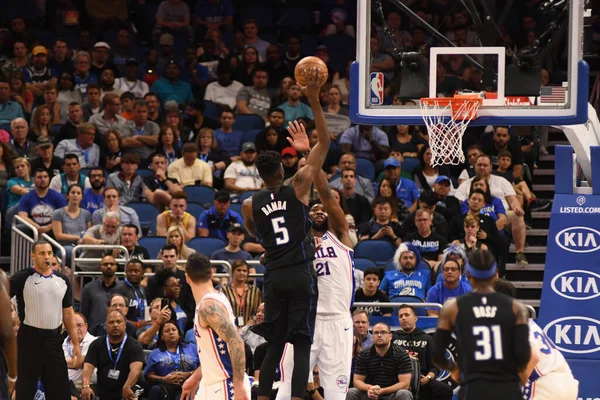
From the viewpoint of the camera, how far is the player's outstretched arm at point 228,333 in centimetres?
795

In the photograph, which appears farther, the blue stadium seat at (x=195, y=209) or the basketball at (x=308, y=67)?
the blue stadium seat at (x=195, y=209)

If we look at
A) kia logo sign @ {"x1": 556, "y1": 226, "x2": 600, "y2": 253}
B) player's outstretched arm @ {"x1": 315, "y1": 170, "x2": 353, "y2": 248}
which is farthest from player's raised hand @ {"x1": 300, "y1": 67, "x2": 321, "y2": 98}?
kia logo sign @ {"x1": 556, "y1": 226, "x2": 600, "y2": 253}

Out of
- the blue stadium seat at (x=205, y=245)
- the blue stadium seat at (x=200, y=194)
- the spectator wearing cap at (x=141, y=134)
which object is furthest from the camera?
the spectator wearing cap at (x=141, y=134)

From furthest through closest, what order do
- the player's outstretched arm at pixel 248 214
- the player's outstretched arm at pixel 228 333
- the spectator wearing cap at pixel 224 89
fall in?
the spectator wearing cap at pixel 224 89 < the player's outstretched arm at pixel 248 214 < the player's outstretched arm at pixel 228 333

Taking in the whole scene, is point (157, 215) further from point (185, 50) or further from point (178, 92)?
point (185, 50)

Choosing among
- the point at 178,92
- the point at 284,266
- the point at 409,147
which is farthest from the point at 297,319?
the point at 178,92

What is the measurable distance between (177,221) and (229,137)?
257 centimetres

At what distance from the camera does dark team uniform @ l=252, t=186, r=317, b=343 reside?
8719 mm

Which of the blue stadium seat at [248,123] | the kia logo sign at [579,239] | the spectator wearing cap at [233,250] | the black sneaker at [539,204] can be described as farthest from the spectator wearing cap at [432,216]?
the blue stadium seat at [248,123]

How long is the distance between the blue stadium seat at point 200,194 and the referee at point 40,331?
4868mm

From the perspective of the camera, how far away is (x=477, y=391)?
7223 mm

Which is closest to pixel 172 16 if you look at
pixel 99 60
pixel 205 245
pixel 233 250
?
pixel 99 60

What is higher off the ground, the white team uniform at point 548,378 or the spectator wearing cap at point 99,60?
the spectator wearing cap at point 99,60

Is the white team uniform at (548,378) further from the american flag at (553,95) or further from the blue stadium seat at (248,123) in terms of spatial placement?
the blue stadium seat at (248,123)
